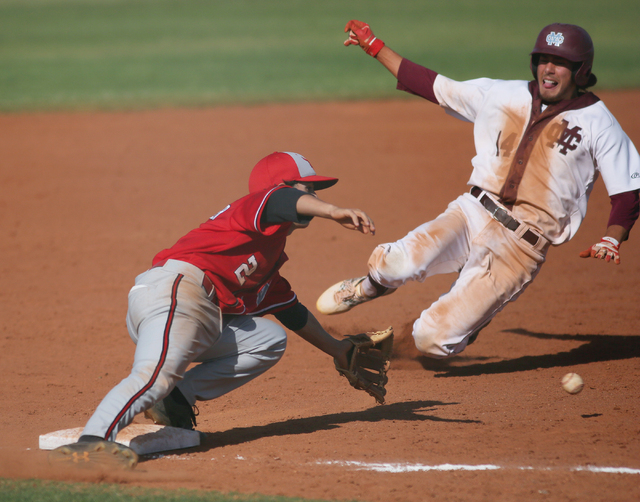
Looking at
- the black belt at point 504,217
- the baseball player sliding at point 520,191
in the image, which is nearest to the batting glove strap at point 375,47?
the baseball player sliding at point 520,191

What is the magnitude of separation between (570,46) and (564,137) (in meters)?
0.51

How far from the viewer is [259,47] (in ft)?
70.6

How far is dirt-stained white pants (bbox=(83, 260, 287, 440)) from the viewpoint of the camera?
10.2 feet

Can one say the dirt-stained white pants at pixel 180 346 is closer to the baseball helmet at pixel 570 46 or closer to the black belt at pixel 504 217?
the black belt at pixel 504 217

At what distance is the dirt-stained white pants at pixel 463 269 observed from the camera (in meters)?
4.31

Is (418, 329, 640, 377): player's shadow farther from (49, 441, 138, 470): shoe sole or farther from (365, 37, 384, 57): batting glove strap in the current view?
(49, 441, 138, 470): shoe sole

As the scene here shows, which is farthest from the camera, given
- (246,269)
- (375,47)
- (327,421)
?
(375,47)

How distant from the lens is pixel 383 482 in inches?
124

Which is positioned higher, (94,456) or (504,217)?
(504,217)

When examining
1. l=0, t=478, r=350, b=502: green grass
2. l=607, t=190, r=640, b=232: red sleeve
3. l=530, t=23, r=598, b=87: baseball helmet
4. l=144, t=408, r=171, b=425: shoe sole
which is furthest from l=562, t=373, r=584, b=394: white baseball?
l=144, t=408, r=171, b=425: shoe sole

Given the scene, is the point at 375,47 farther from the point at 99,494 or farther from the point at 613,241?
the point at 99,494

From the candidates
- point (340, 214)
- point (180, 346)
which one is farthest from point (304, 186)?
point (180, 346)

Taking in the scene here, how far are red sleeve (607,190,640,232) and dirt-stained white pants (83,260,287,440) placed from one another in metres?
1.99

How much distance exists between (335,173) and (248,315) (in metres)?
6.45
